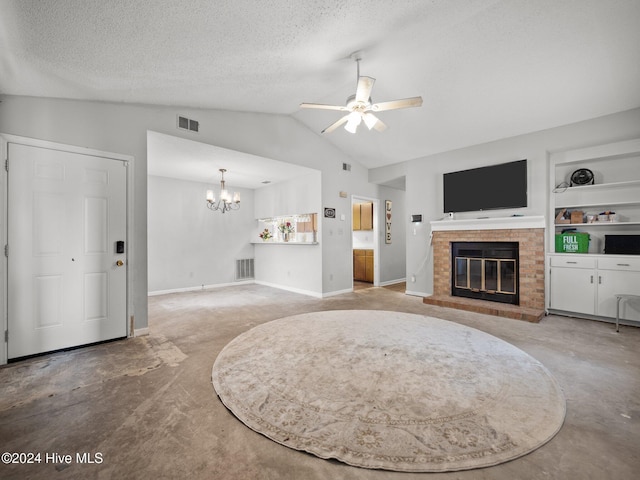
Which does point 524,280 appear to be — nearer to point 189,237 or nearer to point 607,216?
point 607,216

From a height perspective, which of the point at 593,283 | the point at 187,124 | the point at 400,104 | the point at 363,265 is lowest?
the point at 363,265

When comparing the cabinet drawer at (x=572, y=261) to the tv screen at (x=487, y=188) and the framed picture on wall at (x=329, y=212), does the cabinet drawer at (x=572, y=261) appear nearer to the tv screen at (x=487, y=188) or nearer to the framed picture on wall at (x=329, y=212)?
the tv screen at (x=487, y=188)

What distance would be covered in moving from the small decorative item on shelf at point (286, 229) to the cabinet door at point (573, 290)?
4.89 m

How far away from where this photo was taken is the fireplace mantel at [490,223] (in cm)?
423

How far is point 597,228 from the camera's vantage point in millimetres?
Answer: 4125

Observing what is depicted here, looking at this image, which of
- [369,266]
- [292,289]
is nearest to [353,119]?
[292,289]

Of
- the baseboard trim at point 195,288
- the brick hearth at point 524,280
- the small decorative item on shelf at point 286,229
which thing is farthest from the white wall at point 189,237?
the brick hearth at point 524,280

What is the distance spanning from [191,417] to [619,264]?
5226 millimetres

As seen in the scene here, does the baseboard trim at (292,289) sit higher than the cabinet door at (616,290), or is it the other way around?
the cabinet door at (616,290)

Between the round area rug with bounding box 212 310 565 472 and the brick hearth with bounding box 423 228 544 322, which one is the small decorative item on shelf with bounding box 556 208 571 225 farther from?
the round area rug with bounding box 212 310 565 472

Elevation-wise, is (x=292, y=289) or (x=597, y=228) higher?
(x=597, y=228)

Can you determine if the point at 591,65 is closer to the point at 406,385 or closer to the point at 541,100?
the point at 541,100

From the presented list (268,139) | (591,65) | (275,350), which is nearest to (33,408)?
(275,350)

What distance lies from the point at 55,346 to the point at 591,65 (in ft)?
21.7
